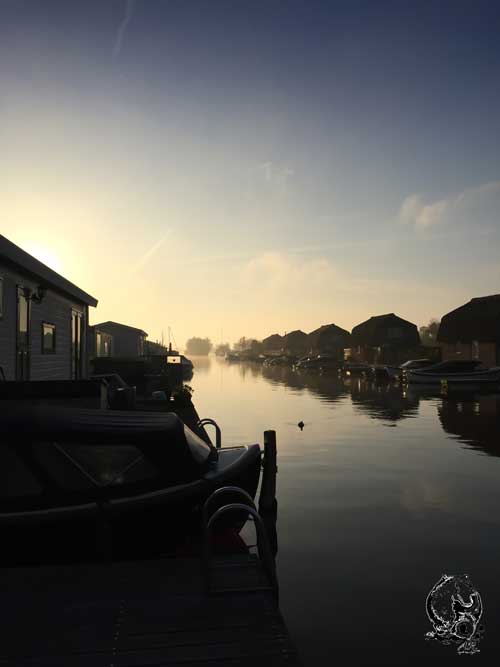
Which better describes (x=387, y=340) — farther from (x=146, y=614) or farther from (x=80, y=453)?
(x=146, y=614)

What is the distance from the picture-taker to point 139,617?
16.4 ft

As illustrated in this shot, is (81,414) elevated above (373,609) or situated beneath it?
elevated above

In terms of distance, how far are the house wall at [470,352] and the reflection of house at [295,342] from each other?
88.4m

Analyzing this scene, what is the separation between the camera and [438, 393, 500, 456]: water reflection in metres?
18.2

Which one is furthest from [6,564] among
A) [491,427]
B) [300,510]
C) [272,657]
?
[491,427]

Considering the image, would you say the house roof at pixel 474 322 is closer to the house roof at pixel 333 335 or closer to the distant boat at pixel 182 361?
the distant boat at pixel 182 361

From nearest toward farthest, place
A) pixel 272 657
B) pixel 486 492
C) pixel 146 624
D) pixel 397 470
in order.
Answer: pixel 272 657
pixel 146 624
pixel 486 492
pixel 397 470

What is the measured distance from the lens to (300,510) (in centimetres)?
1075

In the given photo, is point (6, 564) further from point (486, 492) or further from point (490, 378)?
point (490, 378)

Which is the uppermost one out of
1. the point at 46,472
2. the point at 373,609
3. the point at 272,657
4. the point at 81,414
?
the point at 81,414

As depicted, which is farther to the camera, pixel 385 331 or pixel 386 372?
pixel 385 331

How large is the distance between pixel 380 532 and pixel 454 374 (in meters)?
38.9

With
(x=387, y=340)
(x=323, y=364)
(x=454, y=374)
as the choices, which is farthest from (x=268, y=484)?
(x=387, y=340)

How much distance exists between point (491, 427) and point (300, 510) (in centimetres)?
1373
